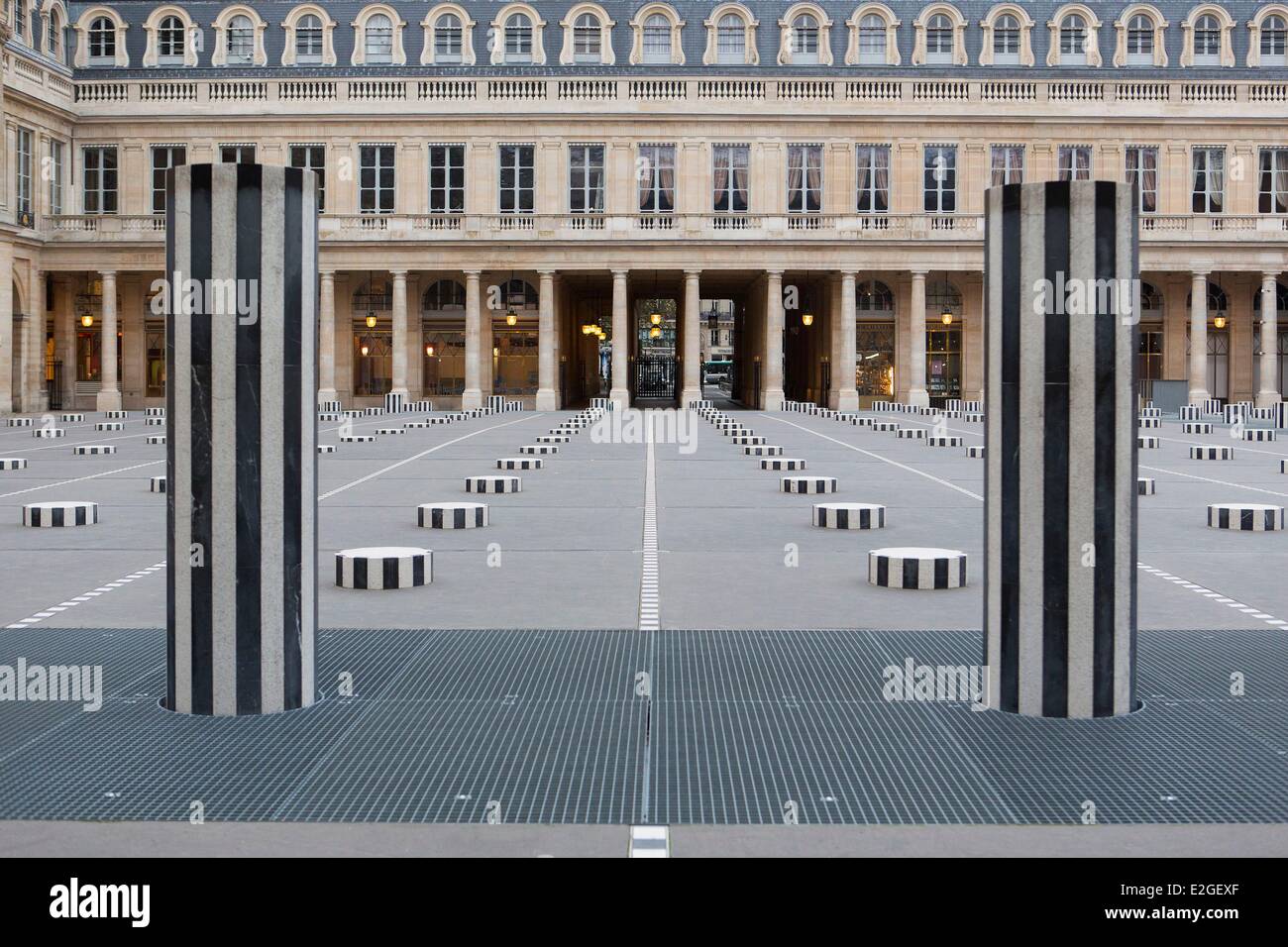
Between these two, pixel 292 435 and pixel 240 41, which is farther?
pixel 240 41

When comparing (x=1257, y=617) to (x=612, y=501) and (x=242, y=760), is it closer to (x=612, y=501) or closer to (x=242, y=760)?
(x=242, y=760)

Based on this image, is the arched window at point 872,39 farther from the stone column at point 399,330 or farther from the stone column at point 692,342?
the stone column at point 399,330

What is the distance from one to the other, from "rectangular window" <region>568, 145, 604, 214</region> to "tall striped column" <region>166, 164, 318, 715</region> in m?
53.8

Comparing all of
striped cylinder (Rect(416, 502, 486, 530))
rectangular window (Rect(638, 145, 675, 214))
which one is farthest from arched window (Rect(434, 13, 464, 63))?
Result: striped cylinder (Rect(416, 502, 486, 530))

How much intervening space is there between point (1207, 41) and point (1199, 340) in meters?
13.9

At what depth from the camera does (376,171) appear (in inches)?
2406

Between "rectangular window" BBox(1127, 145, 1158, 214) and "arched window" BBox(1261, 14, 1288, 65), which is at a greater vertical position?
"arched window" BBox(1261, 14, 1288, 65)

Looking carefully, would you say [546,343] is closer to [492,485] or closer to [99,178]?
[99,178]

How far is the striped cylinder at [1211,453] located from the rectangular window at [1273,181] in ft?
119

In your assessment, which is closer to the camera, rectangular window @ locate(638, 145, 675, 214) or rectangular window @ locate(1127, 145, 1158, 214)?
rectangular window @ locate(638, 145, 675, 214)

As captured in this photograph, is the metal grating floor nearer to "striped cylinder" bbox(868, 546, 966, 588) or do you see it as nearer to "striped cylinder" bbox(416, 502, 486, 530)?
"striped cylinder" bbox(868, 546, 966, 588)

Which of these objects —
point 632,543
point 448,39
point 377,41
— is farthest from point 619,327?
point 632,543

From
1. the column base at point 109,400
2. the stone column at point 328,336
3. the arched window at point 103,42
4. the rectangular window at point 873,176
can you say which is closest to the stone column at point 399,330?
the stone column at point 328,336

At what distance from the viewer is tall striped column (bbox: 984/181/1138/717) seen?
7457 mm
